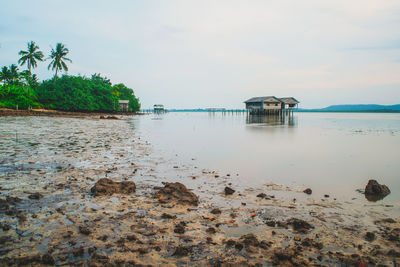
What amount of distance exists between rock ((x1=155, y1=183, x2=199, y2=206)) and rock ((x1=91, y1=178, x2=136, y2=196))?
846 mm

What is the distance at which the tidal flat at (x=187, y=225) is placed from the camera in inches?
139

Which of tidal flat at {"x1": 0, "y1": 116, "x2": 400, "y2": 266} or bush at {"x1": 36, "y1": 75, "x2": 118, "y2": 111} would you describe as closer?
tidal flat at {"x1": 0, "y1": 116, "x2": 400, "y2": 266}

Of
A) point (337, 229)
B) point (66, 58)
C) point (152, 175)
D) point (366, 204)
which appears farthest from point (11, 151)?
point (66, 58)

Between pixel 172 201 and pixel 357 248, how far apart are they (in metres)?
3.77

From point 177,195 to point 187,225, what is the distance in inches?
58.7

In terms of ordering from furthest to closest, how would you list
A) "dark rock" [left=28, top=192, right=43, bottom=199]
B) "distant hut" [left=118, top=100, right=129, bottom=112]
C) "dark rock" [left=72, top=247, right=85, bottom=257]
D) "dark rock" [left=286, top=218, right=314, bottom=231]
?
"distant hut" [left=118, top=100, right=129, bottom=112], "dark rock" [left=28, top=192, right=43, bottom=199], "dark rock" [left=286, top=218, right=314, bottom=231], "dark rock" [left=72, top=247, right=85, bottom=257]

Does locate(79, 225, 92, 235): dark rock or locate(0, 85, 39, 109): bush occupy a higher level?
locate(0, 85, 39, 109): bush

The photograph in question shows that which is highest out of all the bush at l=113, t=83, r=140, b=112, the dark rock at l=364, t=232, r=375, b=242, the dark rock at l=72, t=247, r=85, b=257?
the bush at l=113, t=83, r=140, b=112

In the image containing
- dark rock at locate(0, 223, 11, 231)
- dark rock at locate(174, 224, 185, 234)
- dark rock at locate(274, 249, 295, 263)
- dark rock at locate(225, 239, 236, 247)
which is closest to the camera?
dark rock at locate(274, 249, 295, 263)

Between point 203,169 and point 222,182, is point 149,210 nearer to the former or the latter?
point 222,182

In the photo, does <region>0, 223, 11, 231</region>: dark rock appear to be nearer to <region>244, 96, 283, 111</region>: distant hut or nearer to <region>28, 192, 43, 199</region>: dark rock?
<region>28, 192, 43, 199</region>: dark rock

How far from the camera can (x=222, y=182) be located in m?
7.97

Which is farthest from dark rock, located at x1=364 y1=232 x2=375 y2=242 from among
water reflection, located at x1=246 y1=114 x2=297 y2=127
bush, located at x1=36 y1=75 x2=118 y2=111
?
bush, located at x1=36 y1=75 x2=118 y2=111

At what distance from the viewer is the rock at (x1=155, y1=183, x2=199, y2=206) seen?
19.0 ft
